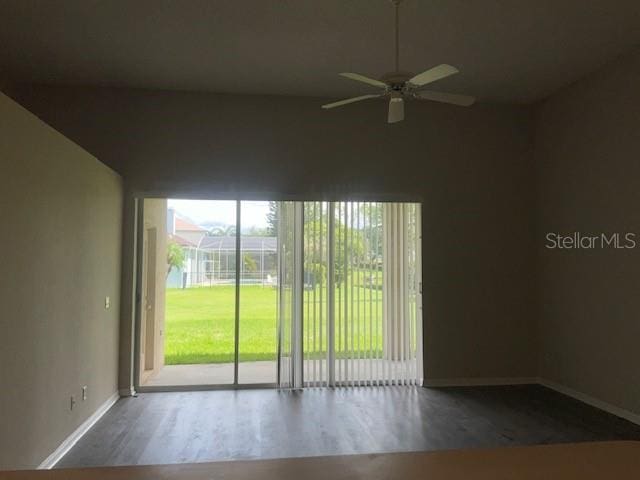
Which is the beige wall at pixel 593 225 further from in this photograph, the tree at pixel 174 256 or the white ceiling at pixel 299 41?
the tree at pixel 174 256

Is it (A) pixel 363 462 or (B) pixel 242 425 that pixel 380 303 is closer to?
(B) pixel 242 425

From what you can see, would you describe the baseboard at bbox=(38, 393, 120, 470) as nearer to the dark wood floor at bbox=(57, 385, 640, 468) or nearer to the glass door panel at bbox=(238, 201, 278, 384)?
the dark wood floor at bbox=(57, 385, 640, 468)

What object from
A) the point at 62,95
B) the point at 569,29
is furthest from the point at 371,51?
the point at 62,95

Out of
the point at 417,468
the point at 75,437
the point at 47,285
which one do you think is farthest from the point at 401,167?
the point at 417,468

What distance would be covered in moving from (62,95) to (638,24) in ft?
17.8

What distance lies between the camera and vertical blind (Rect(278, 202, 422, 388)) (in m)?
5.04

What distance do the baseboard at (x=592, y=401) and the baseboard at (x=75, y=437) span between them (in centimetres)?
462

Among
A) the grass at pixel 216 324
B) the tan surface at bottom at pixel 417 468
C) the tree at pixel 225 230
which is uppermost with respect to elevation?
the tree at pixel 225 230

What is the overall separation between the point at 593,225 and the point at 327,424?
10.7ft

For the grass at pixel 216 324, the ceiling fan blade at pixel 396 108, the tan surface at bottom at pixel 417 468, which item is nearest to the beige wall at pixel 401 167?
the grass at pixel 216 324

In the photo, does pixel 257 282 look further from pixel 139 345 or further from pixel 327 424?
pixel 327 424

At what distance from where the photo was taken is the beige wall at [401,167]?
16.2 ft

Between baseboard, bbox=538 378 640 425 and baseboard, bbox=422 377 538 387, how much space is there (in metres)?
0.19

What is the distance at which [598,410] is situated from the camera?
4.34m
